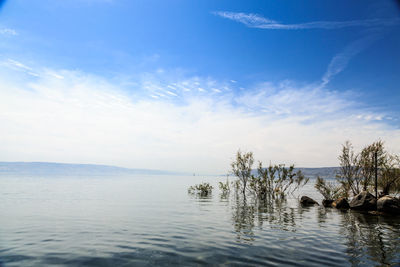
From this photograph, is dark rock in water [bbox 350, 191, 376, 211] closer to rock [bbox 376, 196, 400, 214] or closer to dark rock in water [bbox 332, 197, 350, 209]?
dark rock in water [bbox 332, 197, 350, 209]

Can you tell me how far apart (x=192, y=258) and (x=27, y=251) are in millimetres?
8306

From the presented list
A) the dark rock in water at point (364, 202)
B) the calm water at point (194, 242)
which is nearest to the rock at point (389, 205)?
the dark rock in water at point (364, 202)

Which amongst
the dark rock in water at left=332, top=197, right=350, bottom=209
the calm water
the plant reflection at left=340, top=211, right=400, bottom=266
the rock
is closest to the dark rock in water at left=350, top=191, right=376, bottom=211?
the dark rock in water at left=332, top=197, right=350, bottom=209

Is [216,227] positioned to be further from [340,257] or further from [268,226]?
[340,257]

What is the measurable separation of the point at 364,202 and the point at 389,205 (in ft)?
9.66

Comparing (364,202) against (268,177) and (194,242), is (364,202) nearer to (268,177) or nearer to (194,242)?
(268,177)

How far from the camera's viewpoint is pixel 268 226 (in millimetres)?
17656

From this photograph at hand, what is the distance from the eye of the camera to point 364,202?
1087 inches

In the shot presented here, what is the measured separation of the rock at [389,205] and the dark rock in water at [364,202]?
156 centimetres

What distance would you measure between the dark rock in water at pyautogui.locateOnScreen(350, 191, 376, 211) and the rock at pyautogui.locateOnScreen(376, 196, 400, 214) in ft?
5.11

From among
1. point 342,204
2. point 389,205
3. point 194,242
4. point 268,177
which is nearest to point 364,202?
point 342,204

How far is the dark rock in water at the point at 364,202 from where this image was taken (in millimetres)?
27219

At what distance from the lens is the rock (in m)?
24.4

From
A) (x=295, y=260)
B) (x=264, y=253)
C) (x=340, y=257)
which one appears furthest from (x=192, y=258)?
(x=340, y=257)
